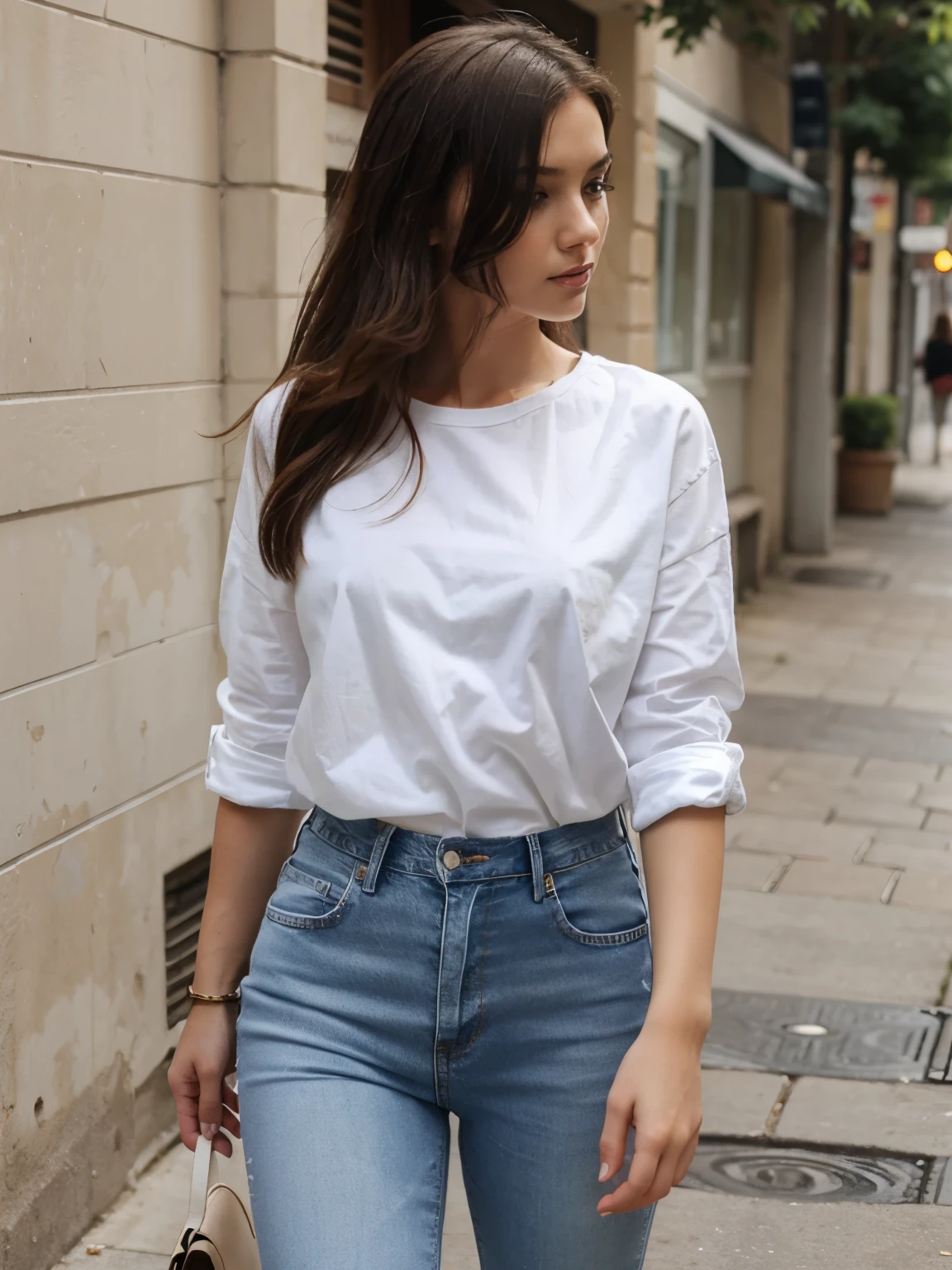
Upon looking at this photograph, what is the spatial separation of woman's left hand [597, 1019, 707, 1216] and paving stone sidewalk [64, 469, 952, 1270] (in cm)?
187

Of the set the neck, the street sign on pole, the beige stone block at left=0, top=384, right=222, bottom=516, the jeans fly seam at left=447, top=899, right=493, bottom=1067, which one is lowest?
the jeans fly seam at left=447, top=899, right=493, bottom=1067

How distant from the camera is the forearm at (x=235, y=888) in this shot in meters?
1.94

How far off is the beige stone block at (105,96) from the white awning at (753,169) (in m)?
8.07

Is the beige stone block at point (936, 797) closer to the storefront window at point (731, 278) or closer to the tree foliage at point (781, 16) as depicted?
the tree foliage at point (781, 16)

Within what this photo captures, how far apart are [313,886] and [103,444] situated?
5.72ft

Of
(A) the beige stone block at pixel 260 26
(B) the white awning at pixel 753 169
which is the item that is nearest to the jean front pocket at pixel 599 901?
(A) the beige stone block at pixel 260 26

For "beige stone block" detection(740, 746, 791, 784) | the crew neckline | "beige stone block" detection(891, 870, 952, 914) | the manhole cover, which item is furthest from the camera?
the manhole cover

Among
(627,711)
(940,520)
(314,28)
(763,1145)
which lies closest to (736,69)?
(940,520)

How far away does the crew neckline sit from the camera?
1.84 metres

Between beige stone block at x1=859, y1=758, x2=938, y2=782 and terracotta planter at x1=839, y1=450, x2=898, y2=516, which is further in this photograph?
terracotta planter at x1=839, y1=450, x2=898, y2=516

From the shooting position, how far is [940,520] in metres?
17.1

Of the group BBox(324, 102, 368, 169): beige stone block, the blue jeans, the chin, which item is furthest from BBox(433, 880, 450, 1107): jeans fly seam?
BBox(324, 102, 368, 169): beige stone block

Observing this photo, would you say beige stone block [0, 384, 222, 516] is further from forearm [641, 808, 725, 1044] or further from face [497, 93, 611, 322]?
forearm [641, 808, 725, 1044]

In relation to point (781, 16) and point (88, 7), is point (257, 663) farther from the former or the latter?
point (781, 16)
